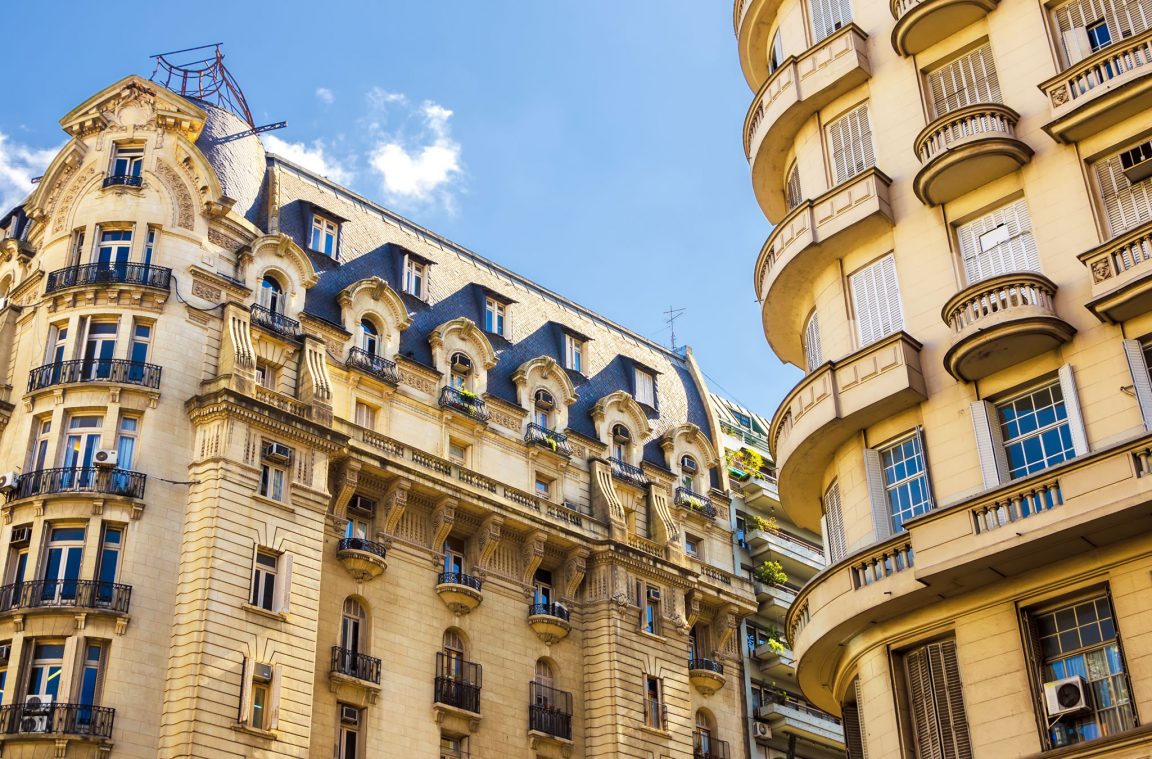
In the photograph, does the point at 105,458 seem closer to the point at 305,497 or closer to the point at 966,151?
the point at 305,497

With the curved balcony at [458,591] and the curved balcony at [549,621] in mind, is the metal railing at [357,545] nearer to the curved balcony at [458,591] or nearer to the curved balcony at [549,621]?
the curved balcony at [458,591]

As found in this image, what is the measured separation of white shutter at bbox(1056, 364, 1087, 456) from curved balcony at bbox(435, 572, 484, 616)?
83.0 feet

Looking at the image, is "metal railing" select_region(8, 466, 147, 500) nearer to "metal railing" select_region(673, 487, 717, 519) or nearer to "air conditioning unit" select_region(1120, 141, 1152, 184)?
"metal railing" select_region(673, 487, 717, 519)

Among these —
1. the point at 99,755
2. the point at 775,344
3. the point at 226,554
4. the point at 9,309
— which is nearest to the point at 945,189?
the point at 775,344

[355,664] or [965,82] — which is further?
[355,664]

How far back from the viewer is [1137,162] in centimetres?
2414

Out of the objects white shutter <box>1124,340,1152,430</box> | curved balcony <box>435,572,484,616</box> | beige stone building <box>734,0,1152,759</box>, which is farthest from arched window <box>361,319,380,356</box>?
white shutter <box>1124,340,1152,430</box>

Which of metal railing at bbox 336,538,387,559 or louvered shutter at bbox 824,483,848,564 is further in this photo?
metal railing at bbox 336,538,387,559

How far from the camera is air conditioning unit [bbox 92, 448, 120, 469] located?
39.2 m

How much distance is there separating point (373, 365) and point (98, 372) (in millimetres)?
9348

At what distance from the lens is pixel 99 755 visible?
35562mm

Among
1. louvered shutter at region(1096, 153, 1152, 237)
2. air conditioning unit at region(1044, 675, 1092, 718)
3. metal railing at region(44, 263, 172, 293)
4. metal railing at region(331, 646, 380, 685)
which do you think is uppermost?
metal railing at region(44, 263, 172, 293)

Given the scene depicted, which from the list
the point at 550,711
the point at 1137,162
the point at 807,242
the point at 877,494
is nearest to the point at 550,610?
the point at 550,711

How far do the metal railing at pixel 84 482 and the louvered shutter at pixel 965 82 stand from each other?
24.0 metres
